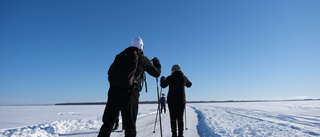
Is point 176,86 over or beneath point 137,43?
beneath

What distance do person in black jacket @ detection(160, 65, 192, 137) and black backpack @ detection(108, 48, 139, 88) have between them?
2.06 metres

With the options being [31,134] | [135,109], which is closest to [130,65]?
[135,109]

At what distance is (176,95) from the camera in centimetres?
439

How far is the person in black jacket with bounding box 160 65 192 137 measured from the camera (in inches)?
172

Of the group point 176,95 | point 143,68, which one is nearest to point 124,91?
point 143,68

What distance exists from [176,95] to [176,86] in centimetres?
22

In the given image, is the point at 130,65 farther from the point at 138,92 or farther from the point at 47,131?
the point at 47,131

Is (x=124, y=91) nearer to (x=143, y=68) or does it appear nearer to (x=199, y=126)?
(x=143, y=68)

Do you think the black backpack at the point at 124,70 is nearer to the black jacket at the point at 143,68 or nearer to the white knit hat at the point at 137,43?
the black jacket at the point at 143,68

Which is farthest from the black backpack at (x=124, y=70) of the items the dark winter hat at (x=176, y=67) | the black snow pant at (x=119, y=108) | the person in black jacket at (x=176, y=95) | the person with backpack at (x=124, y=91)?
the dark winter hat at (x=176, y=67)

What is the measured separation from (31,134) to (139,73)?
4669 mm

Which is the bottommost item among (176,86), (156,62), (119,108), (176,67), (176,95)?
(119,108)

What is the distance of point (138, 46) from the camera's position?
2.60m

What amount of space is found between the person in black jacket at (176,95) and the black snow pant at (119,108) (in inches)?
81.7
